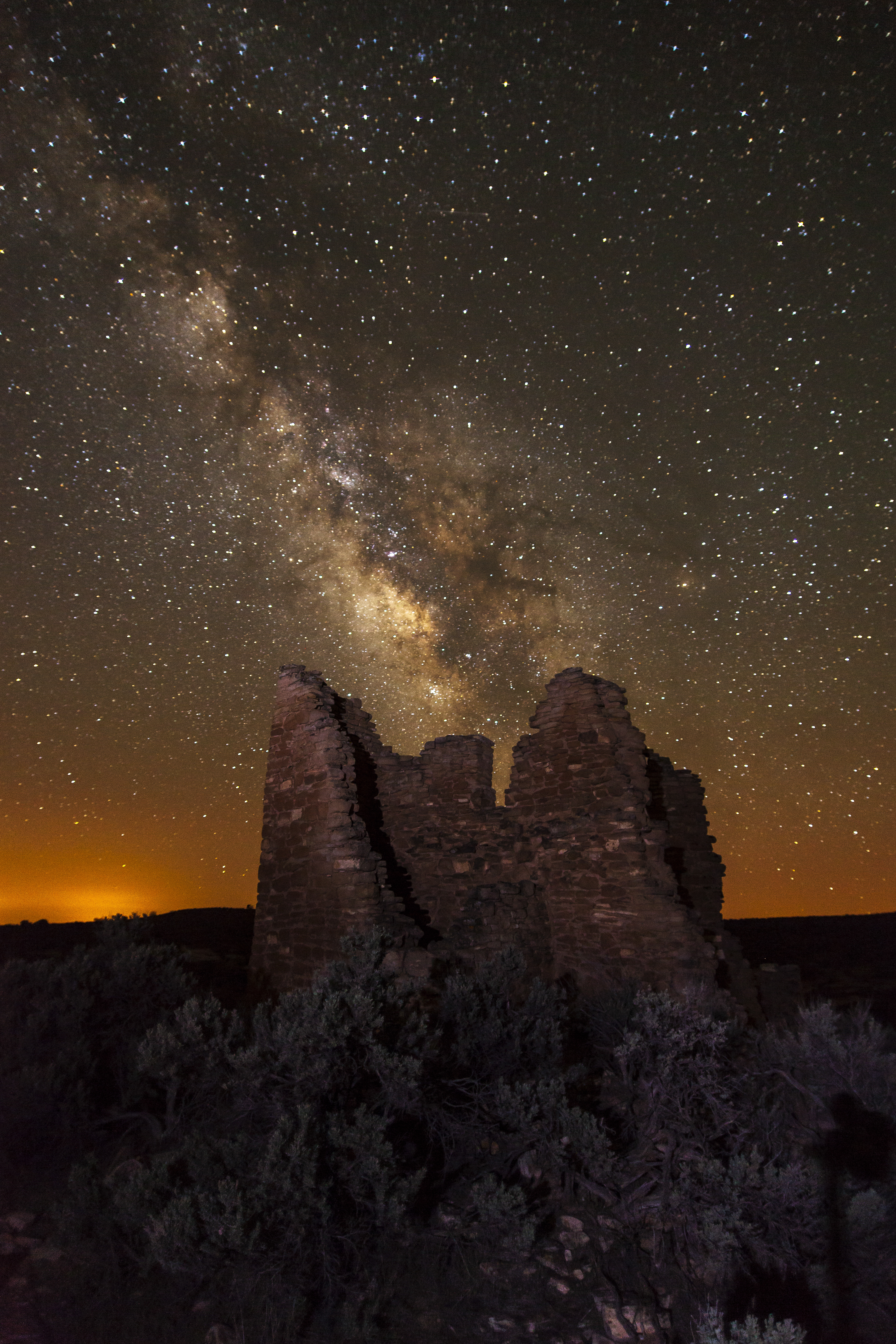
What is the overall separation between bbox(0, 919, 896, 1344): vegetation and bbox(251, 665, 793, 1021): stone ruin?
134 centimetres

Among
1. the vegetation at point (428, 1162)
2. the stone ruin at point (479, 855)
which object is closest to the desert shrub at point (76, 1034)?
the vegetation at point (428, 1162)

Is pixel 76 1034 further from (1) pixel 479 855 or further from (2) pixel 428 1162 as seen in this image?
(1) pixel 479 855

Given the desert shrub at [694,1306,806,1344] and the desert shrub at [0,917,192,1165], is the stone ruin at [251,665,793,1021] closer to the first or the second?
the desert shrub at [0,917,192,1165]

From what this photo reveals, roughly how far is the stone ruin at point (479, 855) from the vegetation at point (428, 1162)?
1342mm

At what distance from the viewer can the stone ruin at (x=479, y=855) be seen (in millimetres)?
8344

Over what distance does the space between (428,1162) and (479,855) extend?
5.11 metres

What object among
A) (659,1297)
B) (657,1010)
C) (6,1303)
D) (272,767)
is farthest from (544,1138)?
(272,767)

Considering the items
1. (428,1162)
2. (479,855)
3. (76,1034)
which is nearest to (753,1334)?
(428,1162)

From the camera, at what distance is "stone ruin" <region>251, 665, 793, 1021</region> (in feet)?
27.4

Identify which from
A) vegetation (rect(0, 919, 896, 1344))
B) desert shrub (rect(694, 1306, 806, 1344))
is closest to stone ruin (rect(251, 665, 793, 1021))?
vegetation (rect(0, 919, 896, 1344))

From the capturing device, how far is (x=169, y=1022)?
6.81m

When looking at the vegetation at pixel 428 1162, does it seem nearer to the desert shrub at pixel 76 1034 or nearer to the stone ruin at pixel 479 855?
the desert shrub at pixel 76 1034

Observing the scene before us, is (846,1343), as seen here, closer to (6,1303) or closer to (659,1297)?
(659,1297)

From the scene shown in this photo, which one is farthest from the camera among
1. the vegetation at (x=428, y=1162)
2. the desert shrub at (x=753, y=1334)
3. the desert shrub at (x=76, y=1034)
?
→ the desert shrub at (x=76, y=1034)
